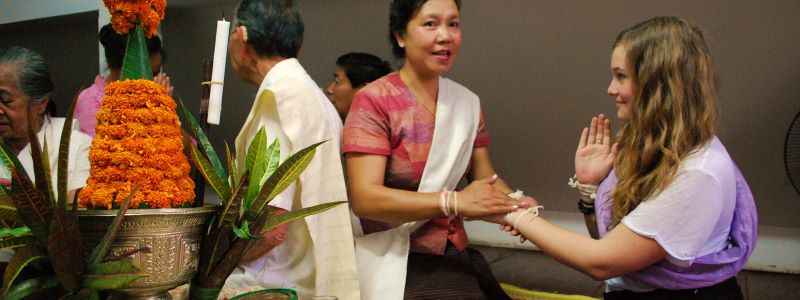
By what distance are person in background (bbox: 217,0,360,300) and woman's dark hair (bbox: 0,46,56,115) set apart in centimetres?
83

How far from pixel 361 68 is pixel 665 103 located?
2063mm

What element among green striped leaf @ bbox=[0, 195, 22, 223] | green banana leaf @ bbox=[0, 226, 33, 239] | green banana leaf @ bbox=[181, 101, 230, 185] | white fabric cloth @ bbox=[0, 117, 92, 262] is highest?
green banana leaf @ bbox=[181, 101, 230, 185]

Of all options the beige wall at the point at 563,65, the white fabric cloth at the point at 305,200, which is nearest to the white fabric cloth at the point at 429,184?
the white fabric cloth at the point at 305,200

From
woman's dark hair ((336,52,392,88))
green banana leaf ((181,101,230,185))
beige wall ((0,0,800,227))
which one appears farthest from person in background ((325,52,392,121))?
green banana leaf ((181,101,230,185))

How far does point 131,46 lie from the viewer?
3.42 ft

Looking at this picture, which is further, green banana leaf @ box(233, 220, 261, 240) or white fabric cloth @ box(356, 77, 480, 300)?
white fabric cloth @ box(356, 77, 480, 300)

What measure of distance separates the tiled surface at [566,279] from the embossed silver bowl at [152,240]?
260cm

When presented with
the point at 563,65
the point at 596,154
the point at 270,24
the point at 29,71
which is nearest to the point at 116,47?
the point at 29,71

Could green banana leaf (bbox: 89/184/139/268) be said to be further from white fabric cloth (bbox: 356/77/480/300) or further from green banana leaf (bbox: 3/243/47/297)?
white fabric cloth (bbox: 356/77/480/300)

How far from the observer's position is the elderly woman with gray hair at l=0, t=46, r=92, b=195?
218 centimetres

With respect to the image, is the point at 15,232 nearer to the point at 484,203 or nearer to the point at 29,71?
the point at 484,203

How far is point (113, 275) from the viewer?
859 millimetres

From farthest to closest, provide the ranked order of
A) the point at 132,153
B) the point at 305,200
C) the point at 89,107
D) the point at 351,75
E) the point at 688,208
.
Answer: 1. the point at 351,75
2. the point at 89,107
3. the point at 305,200
4. the point at 688,208
5. the point at 132,153

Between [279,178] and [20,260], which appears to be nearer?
[20,260]
